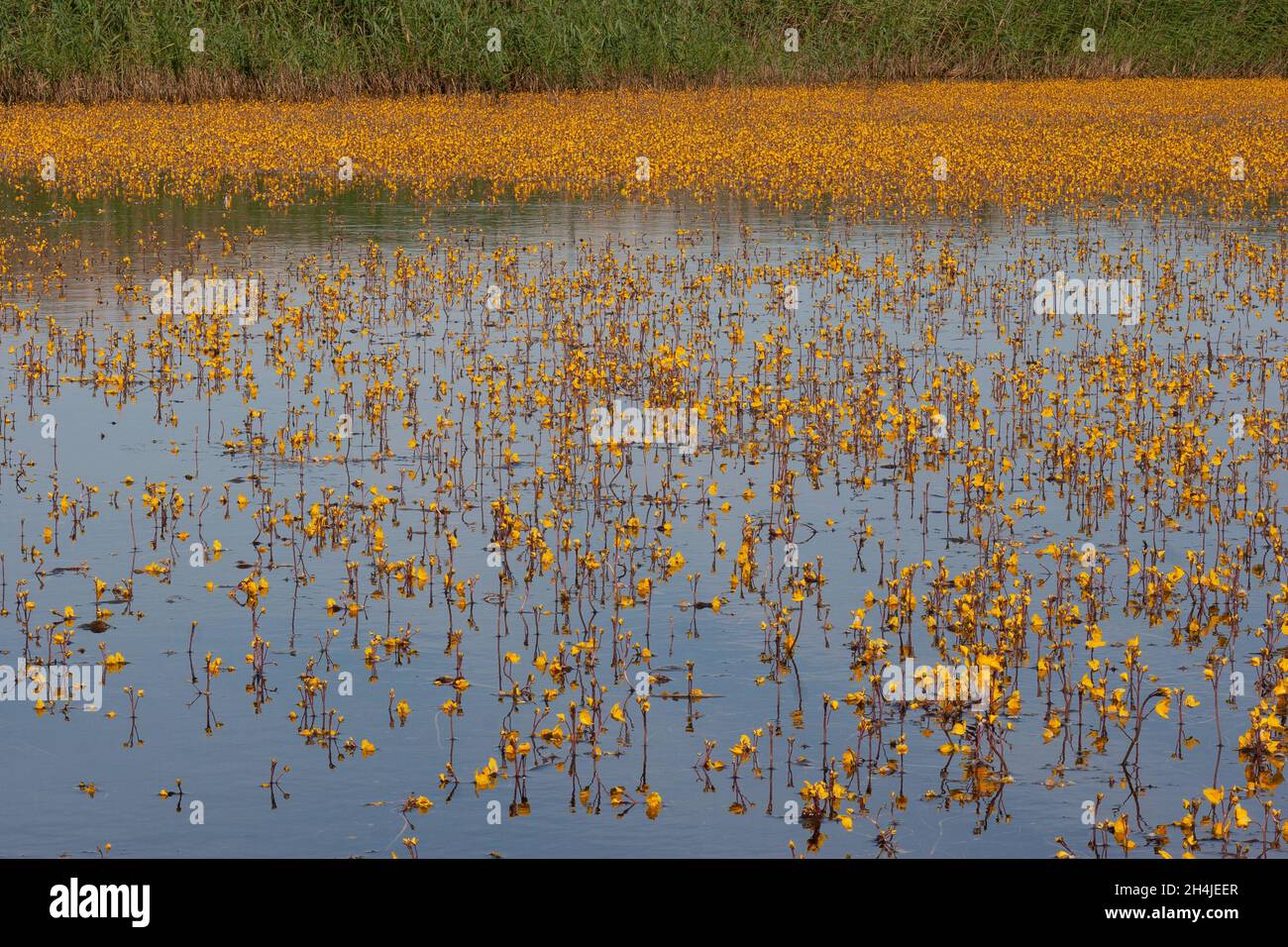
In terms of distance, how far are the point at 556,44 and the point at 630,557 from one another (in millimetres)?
30645

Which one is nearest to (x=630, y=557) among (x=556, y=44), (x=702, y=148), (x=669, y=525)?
(x=669, y=525)

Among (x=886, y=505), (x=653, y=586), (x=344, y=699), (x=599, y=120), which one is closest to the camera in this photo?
(x=344, y=699)

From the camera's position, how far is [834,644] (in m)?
8.36

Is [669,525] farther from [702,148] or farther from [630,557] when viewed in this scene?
[702,148]

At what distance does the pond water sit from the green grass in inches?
794

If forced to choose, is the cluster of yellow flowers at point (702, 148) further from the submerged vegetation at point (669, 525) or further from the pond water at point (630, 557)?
the pond water at point (630, 557)

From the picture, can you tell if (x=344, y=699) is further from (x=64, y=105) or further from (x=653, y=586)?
(x=64, y=105)

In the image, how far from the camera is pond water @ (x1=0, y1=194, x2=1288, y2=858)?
681 centimetres

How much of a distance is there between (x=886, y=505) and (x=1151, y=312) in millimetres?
6906

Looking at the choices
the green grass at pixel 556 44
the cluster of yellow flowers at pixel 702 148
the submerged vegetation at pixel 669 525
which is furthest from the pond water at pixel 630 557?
the green grass at pixel 556 44

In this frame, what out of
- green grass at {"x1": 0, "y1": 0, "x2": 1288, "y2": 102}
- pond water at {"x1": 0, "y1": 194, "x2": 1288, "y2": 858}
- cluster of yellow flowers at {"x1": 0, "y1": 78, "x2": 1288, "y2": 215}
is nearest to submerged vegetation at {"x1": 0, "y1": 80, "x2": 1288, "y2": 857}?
pond water at {"x1": 0, "y1": 194, "x2": 1288, "y2": 858}

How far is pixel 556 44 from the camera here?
126 feet

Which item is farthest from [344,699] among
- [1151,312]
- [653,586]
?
[1151,312]

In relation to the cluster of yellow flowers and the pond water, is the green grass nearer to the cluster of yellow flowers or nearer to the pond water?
the cluster of yellow flowers
